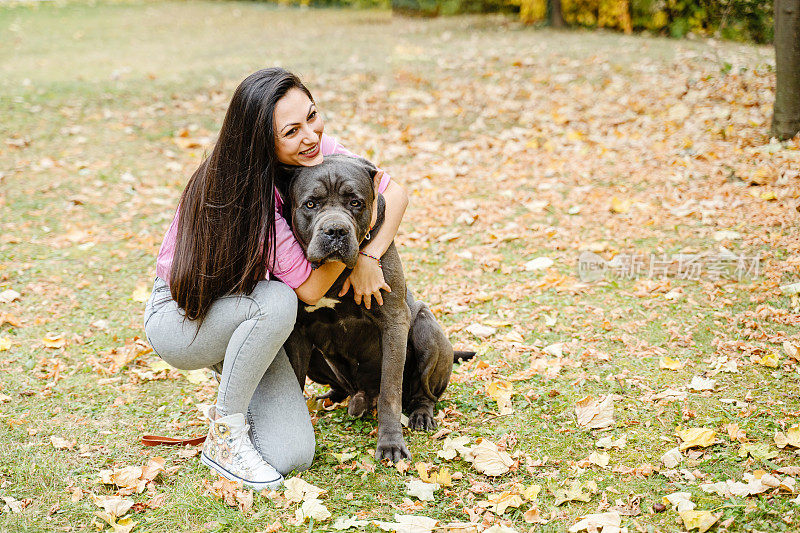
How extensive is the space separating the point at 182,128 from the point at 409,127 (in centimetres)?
257

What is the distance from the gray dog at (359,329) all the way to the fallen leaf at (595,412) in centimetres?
69

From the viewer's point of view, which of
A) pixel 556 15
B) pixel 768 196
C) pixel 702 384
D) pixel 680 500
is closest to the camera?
pixel 680 500

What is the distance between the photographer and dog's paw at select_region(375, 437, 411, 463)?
346 centimetres

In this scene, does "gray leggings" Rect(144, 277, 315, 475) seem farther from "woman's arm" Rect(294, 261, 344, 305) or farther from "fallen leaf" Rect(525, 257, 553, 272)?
"fallen leaf" Rect(525, 257, 553, 272)

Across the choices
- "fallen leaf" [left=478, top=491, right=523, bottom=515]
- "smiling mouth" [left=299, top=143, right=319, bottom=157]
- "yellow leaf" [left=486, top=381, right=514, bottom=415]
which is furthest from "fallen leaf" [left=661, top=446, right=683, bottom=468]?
"smiling mouth" [left=299, top=143, right=319, bottom=157]

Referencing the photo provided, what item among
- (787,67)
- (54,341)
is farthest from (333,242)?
(787,67)

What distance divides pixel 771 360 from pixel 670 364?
50 centimetres

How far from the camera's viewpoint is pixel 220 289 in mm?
3305

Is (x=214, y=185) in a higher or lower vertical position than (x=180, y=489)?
higher

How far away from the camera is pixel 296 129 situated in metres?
3.33

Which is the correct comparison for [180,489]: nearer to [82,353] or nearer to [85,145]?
[82,353]

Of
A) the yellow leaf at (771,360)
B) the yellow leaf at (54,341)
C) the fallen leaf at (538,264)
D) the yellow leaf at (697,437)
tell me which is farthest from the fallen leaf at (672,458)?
the yellow leaf at (54,341)

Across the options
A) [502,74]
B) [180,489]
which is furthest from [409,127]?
[180,489]

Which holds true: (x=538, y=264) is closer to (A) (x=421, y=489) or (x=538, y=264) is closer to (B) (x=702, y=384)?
(B) (x=702, y=384)
